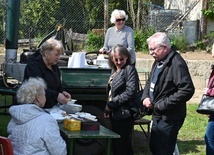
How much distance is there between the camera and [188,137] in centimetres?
813

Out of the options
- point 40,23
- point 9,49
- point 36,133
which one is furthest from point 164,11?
point 36,133

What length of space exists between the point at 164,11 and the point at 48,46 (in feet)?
32.9

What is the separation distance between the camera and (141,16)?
48.0 feet

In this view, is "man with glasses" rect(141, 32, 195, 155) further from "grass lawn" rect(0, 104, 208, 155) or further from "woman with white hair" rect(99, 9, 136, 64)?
"woman with white hair" rect(99, 9, 136, 64)

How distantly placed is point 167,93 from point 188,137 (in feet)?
10.3

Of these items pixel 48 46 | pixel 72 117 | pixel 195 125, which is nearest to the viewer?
pixel 72 117

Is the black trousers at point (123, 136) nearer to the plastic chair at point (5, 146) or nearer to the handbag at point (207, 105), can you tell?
the handbag at point (207, 105)

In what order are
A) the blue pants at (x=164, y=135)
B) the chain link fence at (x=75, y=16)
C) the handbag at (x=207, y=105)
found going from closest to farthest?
the blue pants at (x=164, y=135), the handbag at (x=207, y=105), the chain link fence at (x=75, y=16)

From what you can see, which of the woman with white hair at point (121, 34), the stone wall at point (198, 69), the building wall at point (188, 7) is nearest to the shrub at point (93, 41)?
the stone wall at point (198, 69)

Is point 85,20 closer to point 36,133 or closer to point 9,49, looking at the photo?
point 9,49

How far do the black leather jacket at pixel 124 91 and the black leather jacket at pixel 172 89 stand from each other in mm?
489

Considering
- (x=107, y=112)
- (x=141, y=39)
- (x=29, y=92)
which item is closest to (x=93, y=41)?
(x=141, y=39)

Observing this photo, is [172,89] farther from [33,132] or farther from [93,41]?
[93,41]

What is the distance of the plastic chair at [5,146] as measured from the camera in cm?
398
